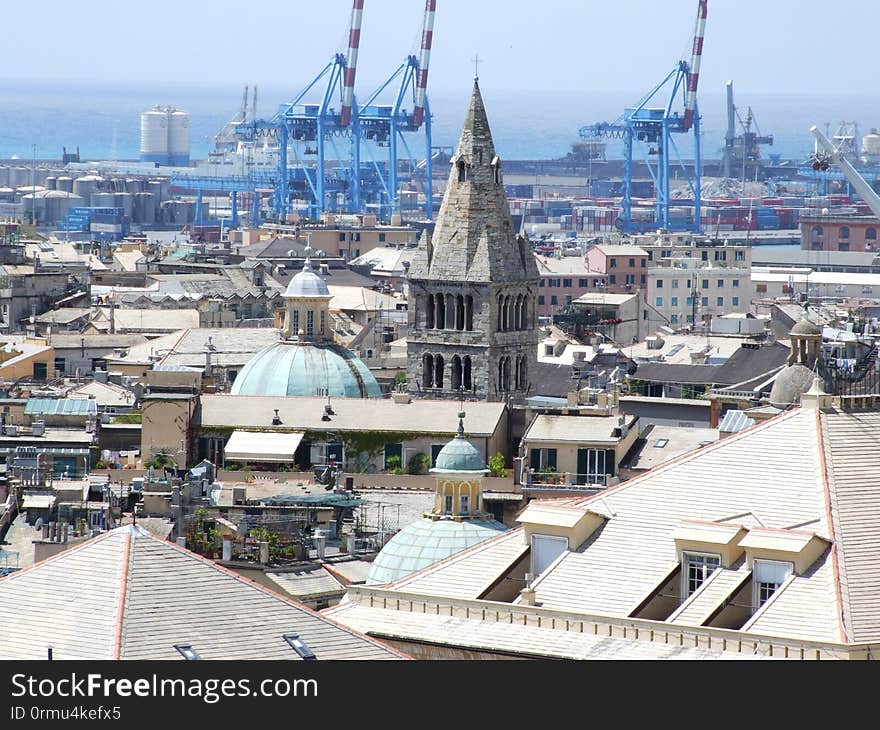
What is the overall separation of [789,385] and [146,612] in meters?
31.8

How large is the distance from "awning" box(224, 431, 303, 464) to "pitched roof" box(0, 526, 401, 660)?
4488 centimetres

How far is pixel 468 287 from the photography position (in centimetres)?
8569

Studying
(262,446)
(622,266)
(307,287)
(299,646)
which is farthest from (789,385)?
(622,266)

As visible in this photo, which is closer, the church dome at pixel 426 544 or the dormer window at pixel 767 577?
the dormer window at pixel 767 577

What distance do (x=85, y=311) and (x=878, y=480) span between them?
9437 centimetres

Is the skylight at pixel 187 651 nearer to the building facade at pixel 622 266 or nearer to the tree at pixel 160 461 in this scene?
the tree at pixel 160 461

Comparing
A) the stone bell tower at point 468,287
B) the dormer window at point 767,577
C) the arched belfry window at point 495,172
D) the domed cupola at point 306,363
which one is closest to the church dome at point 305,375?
the domed cupola at point 306,363

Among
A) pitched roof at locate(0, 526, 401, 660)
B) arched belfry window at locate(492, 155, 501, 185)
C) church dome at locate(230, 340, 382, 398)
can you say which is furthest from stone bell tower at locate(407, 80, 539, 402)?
pitched roof at locate(0, 526, 401, 660)

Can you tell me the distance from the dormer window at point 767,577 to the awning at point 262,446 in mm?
43739

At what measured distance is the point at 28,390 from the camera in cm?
9425

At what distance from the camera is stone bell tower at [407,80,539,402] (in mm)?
85375

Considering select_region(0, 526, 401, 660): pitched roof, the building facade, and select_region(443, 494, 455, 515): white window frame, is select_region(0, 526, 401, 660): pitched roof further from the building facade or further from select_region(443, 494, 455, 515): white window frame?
the building facade

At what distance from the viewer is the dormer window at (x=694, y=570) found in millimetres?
34938

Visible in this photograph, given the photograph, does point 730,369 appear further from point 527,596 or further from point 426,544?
point 527,596
